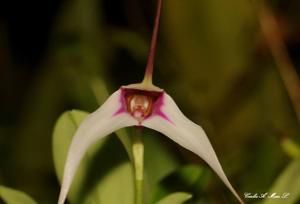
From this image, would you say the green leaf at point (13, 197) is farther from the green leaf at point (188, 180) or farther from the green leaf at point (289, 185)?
the green leaf at point (289, 185)

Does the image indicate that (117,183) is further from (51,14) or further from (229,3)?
(51,14)

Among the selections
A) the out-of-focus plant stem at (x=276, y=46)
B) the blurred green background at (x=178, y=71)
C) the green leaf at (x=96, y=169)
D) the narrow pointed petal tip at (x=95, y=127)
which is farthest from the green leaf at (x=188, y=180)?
the out-of-focus plant stem at (x=276, y=46)

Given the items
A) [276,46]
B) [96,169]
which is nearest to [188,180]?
[96,169]

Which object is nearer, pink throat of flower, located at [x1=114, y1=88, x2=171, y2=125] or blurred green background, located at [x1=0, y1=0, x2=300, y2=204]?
pink throat of flower, located at [x1=114, y1=88, x2=171, y2=125]

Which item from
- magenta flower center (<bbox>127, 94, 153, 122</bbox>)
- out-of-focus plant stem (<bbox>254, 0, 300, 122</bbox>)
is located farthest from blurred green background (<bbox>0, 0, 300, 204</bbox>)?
magenta flower center (<bbox>127, 94, 153, 122</bbox>)

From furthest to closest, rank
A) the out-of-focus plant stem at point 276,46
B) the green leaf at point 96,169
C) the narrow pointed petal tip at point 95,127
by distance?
the out-of-focus plant stem at point 276,46 < the green leaf at point 96,169 < the narrow pointed petal tip at point 95,127

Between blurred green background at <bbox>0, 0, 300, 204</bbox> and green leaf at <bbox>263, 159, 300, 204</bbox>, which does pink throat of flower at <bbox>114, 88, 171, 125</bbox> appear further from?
blurred green background at <bbox>0, 0, 300, 204</bbox>

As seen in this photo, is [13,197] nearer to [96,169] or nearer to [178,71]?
[96,169]

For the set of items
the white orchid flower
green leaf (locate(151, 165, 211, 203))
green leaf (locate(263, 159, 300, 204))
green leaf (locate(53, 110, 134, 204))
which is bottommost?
green leaf (locate(263, 159, 300, 204))
